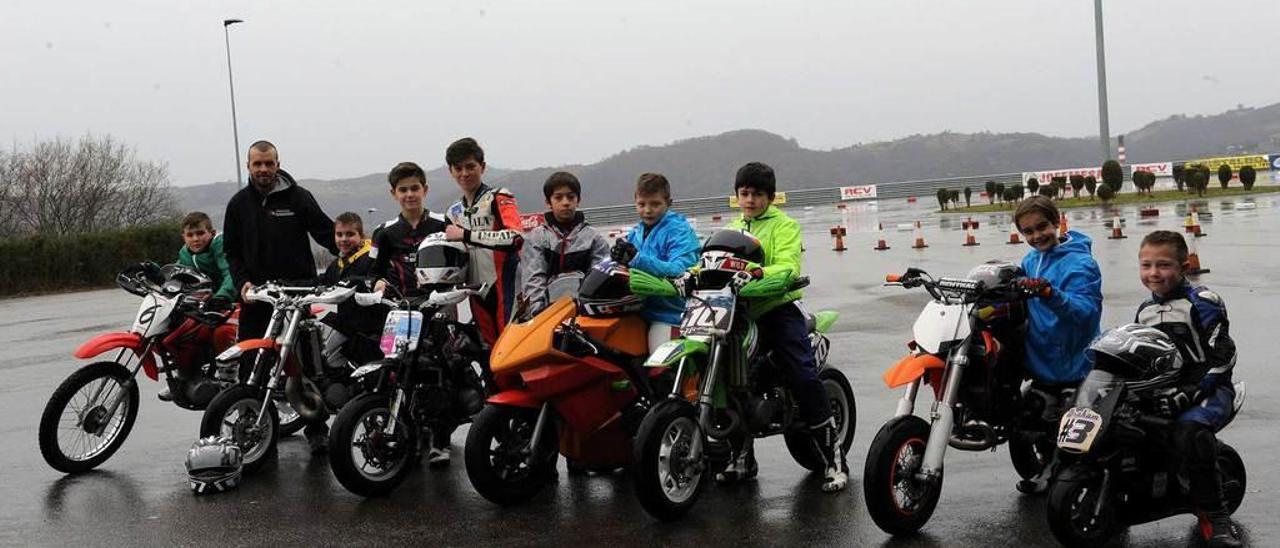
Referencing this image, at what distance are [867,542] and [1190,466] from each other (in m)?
1.31

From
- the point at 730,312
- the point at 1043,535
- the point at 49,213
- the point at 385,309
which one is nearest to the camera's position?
the point at 1043,535

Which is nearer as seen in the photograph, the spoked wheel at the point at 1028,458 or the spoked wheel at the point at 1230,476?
the spoked wheel at the point at 1230,476

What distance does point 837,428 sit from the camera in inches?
287

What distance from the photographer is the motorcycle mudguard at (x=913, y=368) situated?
18.4ft

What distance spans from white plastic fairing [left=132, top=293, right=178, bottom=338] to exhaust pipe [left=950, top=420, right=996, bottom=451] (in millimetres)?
4810

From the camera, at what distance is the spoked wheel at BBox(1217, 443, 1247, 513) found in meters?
5.53

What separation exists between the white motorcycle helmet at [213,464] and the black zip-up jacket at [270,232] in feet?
4.56

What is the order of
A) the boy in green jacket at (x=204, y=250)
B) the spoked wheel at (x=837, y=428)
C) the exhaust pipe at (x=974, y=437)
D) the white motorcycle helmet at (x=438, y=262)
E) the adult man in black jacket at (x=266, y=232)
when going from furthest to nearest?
the boy in green jacket at (x=204, y=250), the adult man in black jacket at (x=266, y=232), the white motorcycle helmet at (x=438, y=262), the spoked wheel at (x=837, y=428), the exhaust pipe at (x=974, y=437)

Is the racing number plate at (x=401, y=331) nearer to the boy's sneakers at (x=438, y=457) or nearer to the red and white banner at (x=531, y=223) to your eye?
the red and white banner at (x=531, y=223)

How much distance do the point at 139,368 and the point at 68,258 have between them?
25264mm

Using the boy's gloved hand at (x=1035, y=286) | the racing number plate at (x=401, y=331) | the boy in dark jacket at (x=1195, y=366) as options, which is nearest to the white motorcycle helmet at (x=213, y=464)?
the racing number plate at (x=401, y=331)

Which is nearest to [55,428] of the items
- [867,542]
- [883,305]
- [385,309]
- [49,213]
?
[385,309]

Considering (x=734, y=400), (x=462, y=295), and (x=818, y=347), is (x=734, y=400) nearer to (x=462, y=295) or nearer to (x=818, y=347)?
(x=818, y=347)

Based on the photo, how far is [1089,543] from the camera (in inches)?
210
